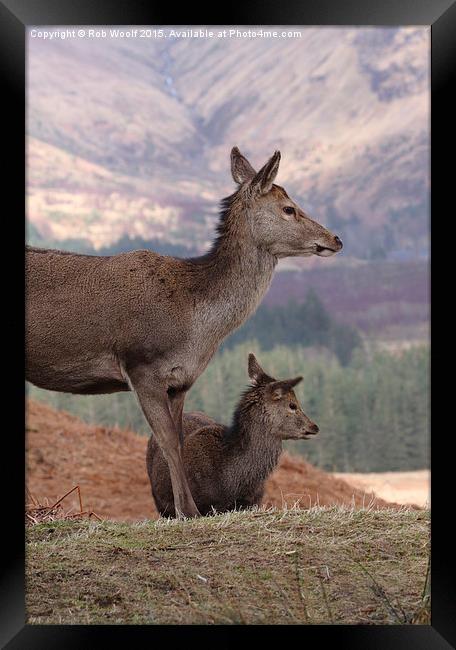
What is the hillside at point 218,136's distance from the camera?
3384cm

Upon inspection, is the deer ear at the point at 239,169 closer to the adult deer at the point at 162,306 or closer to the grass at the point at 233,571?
the adult deer at the point at 162,306

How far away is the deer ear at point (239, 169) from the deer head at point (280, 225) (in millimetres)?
278

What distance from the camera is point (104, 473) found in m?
16.5

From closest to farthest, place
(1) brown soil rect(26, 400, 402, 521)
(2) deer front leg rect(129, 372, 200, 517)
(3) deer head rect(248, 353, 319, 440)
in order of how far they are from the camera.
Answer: (2) deer front leg rect(129, 372, 200, 517)
(3) deer head rect(248, 353, 319, 440)
(1) brown soil rect(26, 400, 402, 521)

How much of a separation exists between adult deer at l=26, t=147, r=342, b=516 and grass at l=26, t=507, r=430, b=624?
107cm

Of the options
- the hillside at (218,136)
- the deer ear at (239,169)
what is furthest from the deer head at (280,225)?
the hillside at (218,136)

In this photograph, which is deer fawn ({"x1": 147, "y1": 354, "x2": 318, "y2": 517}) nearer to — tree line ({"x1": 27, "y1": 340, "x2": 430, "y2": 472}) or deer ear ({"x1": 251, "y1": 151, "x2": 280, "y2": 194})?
deer ear ({"x1": 251, "y1": 151, "x2": 280, "y2": 194})

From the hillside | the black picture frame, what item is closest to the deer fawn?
the black picture frame

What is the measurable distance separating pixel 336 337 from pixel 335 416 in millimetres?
5851

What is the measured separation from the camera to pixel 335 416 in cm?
2450

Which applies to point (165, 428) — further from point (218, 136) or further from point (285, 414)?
point (218, 136)

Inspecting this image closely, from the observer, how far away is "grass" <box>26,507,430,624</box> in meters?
6.10
